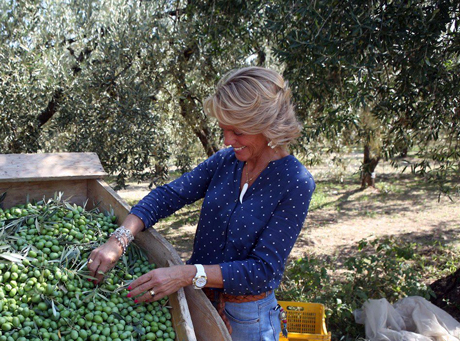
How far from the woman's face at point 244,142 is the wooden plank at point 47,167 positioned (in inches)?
55.7

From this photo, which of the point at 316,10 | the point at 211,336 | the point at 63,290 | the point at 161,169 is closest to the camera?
the point at 211,336

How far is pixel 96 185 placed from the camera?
3.01 m

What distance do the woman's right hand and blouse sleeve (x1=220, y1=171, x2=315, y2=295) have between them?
51cm

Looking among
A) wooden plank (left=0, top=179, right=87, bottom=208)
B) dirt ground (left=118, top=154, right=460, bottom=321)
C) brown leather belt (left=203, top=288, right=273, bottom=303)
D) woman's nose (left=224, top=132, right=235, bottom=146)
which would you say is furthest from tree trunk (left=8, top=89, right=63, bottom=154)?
brown leather belt (left=203, top=288, right=273, bottom=303)

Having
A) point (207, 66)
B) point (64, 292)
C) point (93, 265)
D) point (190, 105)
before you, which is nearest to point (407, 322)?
point (93, 265)

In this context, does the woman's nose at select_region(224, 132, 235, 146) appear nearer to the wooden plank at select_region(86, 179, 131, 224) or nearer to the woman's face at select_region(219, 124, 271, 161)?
the woman's face at select_region(219, 124, 271, 161)

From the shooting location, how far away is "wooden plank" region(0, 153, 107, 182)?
109 inches

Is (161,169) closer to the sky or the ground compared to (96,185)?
closer to the ground

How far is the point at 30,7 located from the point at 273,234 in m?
4.51

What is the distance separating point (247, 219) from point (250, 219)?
0.01 meters

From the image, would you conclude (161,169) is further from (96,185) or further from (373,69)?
(373,69)

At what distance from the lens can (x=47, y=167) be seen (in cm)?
294

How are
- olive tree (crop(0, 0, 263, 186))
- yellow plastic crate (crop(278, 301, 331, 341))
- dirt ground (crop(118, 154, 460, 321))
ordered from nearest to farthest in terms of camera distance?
yellow plastic crate (crop(278, 301, 331, 341))
olive tree (crop(0, 0, 263, 186))
dirt ground (crop(118, 154, 460, 321))

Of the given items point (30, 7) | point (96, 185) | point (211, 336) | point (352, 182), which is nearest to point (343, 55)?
point (96, 185)
